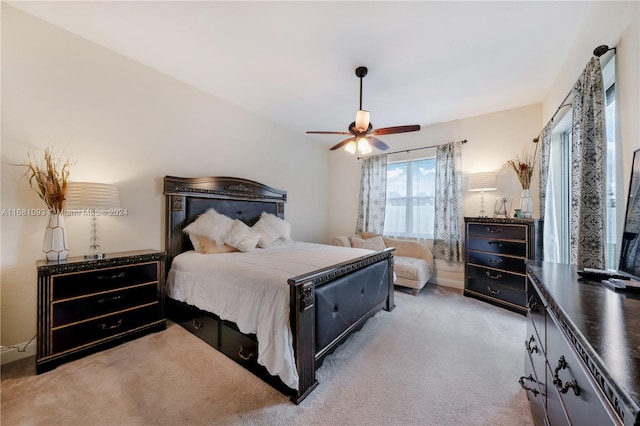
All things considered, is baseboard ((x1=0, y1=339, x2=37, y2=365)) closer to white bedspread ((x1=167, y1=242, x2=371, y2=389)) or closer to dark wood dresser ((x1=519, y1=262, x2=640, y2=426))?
white bedspread ((x1=167, y1=242, x2=371, y2=389))

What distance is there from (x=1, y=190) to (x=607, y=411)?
3589 mm

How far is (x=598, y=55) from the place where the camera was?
5.30 ft

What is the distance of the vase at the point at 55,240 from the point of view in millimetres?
2002

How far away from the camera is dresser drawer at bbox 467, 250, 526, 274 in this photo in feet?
10.0

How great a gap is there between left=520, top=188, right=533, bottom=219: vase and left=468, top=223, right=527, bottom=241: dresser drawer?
0.32 meters

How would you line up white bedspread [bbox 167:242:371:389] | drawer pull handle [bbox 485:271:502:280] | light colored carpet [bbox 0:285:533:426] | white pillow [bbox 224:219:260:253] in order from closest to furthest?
light colored carpet [bbox 0:285:533:426], white bedspread [bbox 167:242:371:389], white pillow [bbox 224:219:260:253], drawer pull handle [bbox 485:271:502:280]

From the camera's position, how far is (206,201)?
324cm

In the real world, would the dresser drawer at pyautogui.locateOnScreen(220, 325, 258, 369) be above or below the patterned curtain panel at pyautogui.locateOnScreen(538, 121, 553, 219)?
below

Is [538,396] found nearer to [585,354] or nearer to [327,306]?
[585,354]

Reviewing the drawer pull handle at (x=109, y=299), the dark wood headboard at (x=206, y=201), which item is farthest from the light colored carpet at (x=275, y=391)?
the dark wood headboard at (x=206, y=201)

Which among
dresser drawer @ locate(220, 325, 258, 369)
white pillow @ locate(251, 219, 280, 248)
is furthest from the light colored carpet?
white pillow @ locate(251, 219, 280, 248)

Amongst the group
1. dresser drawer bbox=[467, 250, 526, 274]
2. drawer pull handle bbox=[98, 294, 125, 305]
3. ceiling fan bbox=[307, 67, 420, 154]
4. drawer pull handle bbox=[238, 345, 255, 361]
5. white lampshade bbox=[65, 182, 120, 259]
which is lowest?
drawer pull handle bbox=[238, 345, 255, 361]

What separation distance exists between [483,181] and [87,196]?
15.3ft

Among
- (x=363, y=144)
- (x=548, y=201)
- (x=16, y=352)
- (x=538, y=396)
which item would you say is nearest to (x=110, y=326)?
(x=16, y=352)
